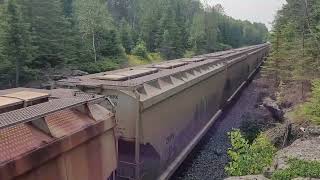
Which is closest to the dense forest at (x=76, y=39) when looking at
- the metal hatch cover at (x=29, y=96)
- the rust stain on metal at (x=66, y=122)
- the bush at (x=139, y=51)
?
the bush at (x=139, y=51)

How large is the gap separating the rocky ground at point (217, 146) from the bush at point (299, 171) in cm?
492

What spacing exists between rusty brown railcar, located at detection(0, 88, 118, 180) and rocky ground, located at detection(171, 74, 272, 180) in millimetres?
5777

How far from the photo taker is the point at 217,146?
15.8 metres

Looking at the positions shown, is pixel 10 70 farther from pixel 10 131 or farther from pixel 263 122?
pixel 10 131

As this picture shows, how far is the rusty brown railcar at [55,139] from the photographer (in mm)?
4441

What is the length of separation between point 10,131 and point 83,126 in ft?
4.68

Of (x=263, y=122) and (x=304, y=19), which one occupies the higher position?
(x=304, y=19)

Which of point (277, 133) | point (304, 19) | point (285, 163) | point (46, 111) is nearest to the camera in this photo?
point (46, 111)

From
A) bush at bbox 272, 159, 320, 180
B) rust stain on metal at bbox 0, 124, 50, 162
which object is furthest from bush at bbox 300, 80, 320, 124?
rust stain on metal at bbox 0, 124, 50, 162

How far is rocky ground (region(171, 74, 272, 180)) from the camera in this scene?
41.6 ft

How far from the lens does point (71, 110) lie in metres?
6.04

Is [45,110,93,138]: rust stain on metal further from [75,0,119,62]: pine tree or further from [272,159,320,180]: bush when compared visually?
[75,0,119,62]: pine tree

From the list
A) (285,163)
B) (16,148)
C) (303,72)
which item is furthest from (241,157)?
(303,72)

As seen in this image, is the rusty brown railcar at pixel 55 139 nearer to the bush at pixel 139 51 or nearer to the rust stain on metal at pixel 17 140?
the rust stain on metal at pixel 17 140
